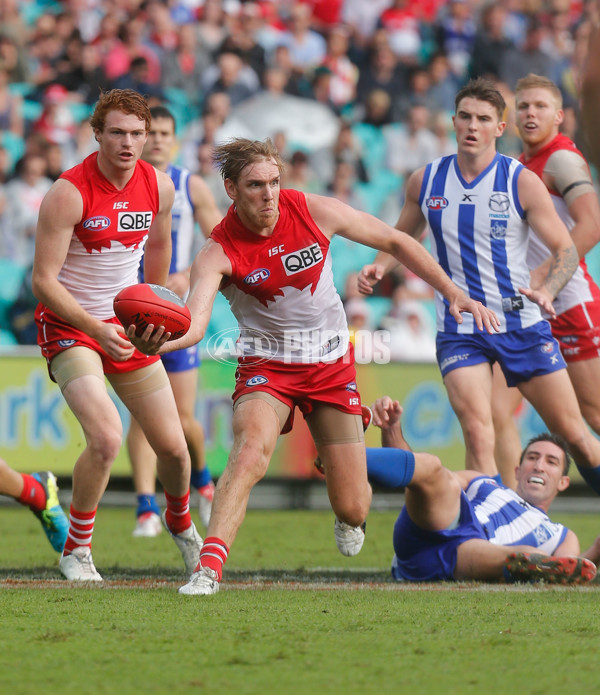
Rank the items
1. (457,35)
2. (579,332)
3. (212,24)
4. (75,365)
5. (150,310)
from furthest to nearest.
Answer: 1. (457,35)
2. (212,24)
3. (579,332)
4. (75,365)
5. (150,310)

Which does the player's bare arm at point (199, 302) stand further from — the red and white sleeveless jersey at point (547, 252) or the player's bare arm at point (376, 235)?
the red and white sleeveless jersey at point (547, 252)

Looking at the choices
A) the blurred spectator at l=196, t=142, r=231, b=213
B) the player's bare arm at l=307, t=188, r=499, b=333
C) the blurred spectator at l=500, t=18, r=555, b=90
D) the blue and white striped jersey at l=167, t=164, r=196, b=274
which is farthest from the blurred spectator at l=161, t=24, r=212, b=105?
the player's bare arm at l=307, t=188, r=499, b=333

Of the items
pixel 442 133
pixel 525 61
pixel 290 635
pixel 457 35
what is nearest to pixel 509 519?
pixel 290 635

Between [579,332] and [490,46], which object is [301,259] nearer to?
[579,332]

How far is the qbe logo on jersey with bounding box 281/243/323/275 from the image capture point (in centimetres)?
564

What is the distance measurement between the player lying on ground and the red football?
4.72 feet

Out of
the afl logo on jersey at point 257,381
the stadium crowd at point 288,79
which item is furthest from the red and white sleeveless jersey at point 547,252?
the stadium crowd at point 288,79

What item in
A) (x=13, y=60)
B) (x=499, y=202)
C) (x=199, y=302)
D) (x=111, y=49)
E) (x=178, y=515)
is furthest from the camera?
(x=111, y=49)

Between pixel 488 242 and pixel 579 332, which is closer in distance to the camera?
pixel 488 242

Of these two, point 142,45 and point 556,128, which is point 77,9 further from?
point 556,128

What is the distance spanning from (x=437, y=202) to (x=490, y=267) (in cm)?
55

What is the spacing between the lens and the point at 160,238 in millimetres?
6375

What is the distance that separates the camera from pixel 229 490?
5.21m

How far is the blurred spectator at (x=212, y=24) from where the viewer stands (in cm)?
1611
